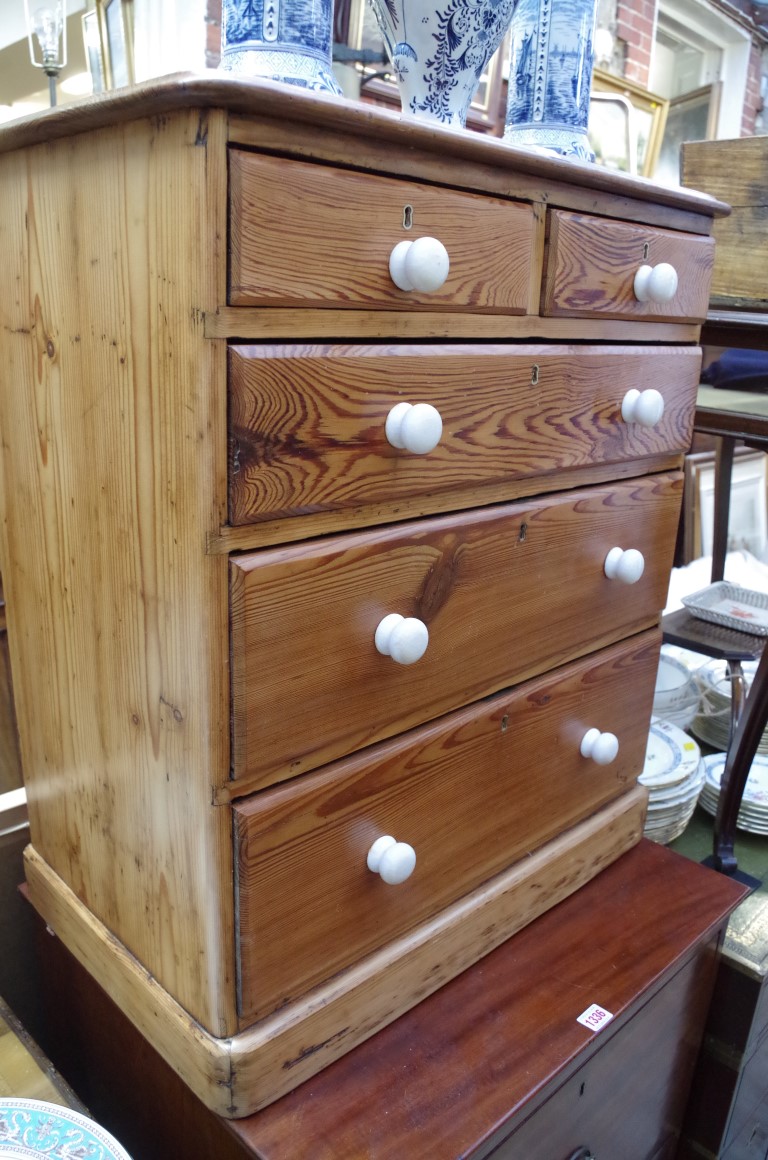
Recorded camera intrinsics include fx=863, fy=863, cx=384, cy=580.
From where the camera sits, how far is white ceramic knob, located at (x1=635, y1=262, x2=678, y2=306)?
81cm

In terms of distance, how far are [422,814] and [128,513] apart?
37 centimetres

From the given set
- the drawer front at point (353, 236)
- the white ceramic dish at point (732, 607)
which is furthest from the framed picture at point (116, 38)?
the white ceramic dish at point (732, 607)

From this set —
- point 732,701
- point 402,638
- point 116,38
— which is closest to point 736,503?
point 732,701

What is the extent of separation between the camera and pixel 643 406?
83 centimetres

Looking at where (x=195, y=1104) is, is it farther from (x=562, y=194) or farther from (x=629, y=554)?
(x=562, y=194)

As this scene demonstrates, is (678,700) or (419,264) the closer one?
(419,264)

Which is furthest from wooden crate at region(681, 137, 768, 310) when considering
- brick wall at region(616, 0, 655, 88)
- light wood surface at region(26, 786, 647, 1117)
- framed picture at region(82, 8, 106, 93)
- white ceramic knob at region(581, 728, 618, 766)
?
brick wall at region(616, 0, 655, 88)


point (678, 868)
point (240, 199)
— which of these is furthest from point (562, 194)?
point (678, 868)

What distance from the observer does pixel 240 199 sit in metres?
0.51

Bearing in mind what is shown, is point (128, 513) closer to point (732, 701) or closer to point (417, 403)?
point (417, 403)

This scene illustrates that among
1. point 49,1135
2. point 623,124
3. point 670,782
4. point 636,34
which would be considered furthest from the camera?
point 636,34

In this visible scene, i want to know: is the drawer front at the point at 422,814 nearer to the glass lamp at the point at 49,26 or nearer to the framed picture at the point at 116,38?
the glass lamp at the point at 49,26

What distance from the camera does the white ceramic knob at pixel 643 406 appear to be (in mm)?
832

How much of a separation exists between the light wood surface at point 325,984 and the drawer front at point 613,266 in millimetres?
559
